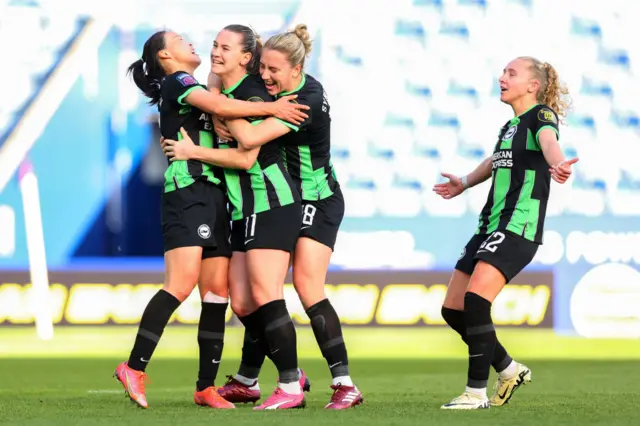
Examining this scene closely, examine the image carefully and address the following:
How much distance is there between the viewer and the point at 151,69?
19.4 ft

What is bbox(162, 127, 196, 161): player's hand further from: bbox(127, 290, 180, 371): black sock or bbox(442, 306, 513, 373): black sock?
bbox(442, 306, 513, 373): black sock

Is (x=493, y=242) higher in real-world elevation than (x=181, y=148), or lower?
lower

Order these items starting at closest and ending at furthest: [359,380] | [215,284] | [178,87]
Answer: [178,87]
[215,284]
[359,380]

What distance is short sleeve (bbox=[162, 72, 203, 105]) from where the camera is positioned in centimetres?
564

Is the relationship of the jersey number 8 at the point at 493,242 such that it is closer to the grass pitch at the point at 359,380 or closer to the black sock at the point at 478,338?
the black sock at the point at 478,338

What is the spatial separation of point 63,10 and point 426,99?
396 cm

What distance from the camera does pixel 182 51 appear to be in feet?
19.2

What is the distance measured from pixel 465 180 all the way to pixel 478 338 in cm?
97

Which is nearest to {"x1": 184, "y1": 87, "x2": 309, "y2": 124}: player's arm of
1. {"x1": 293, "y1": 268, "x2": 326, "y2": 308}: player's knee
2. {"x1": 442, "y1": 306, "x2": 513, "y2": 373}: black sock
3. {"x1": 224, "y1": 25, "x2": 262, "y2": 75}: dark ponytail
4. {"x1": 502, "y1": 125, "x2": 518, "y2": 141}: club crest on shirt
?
{"x1": 224, "y1": 25, "x2": 262, "y2": 75}: dark ponytail

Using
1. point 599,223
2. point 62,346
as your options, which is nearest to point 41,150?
point 62,346

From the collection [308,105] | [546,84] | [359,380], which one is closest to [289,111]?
[308,105]

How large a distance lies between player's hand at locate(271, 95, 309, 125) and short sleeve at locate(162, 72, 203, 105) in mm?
346

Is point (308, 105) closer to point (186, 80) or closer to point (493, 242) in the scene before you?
point (186, 80)

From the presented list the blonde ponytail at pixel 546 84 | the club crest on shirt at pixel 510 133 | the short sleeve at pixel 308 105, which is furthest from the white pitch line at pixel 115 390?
the blonde ponytail at pixel 546 84
